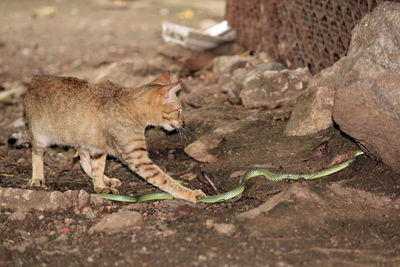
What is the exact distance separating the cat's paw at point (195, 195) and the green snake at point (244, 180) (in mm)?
50

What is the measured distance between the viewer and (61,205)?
4.87 m

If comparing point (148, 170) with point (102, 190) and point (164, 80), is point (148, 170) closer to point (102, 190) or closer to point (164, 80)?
point (102, 190)

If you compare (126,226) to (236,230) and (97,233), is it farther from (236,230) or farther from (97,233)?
(236,230)

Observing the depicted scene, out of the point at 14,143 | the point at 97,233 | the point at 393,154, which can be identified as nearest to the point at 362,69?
the point at 393,154

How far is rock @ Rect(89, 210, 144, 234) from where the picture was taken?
439 centimetres

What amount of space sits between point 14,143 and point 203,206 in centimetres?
270

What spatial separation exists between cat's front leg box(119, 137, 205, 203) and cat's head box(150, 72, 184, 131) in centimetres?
30

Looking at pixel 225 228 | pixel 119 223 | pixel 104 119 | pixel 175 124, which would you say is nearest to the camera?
pixel 225 228

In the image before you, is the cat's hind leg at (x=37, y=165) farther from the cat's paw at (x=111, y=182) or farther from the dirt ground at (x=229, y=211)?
the cat's paw at (x=111, y=182)

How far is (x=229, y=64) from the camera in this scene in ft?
26.0

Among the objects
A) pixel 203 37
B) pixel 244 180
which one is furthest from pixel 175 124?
pixel 203 37

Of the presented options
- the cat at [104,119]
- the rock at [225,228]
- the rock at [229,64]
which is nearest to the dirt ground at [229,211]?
the rock at [225,228]

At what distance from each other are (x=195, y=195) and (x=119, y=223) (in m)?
0.91

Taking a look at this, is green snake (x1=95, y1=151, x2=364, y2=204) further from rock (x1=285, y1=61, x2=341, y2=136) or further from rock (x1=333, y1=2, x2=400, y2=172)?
rock (x1=285, y1=61, x2=341, y2=136)
